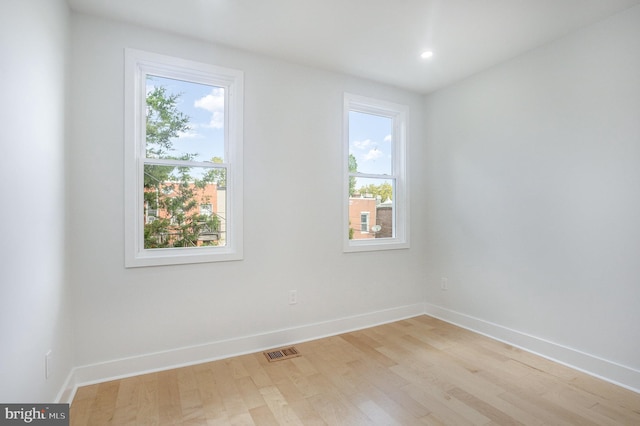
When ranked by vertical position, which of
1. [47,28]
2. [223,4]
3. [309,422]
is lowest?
[309,422]

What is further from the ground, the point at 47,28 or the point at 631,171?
the point at 47,28

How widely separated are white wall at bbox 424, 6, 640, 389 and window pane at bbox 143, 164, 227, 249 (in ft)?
8.41

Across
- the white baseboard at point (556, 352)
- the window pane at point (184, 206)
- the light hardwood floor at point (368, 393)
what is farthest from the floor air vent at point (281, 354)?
the white baseboard at point (556, 352)

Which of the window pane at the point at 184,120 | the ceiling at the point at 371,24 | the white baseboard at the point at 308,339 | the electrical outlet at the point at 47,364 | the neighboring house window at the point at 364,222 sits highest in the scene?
the ceiling at the point at 371,24

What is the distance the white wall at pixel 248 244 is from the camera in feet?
7.50

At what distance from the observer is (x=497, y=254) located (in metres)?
3.12

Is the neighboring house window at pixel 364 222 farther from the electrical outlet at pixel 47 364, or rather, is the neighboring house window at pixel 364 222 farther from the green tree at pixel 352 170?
the electrical outlet at pixel 47 364

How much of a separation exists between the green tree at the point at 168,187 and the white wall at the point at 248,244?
22 centimetres

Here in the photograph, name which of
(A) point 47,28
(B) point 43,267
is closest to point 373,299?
(B) point 43,267

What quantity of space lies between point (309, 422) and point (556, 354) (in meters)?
2.20

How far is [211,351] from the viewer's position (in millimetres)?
2643

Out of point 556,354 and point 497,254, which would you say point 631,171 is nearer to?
point 497,254

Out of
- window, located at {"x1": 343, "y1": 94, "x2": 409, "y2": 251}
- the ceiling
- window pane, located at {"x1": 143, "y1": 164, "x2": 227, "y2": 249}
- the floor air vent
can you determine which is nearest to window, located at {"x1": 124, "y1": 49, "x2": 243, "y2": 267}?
window pane, located at {"x1": 143, "y1": 164, "x2": 227, "y2": 249}

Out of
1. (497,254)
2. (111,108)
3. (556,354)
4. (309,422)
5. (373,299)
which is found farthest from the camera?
(373,299)
